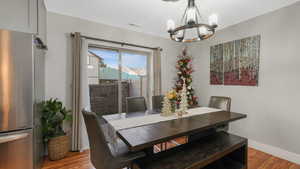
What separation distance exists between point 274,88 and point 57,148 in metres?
3.95

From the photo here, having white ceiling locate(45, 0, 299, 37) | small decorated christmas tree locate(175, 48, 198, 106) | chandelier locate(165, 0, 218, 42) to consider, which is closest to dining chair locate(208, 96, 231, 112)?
small decorated christmas tree locate(175, 48, 198, 106)

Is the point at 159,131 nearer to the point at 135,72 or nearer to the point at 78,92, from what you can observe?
the point at 78,92

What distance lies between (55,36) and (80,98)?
1263 millimetres

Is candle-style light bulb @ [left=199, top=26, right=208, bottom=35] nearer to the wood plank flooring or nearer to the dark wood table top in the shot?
the dark wood table top

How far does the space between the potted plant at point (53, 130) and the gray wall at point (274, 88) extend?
3.48 meters

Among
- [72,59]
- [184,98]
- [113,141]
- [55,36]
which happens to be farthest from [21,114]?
[184,98]

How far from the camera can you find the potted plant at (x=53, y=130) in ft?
7.18

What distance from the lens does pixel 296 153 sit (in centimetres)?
219

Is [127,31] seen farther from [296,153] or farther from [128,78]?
[296,153]

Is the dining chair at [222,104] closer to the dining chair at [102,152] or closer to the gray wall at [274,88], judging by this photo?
the gray wall at [274,88]

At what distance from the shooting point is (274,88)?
243 centimetres

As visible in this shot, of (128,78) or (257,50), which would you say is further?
(128,78)

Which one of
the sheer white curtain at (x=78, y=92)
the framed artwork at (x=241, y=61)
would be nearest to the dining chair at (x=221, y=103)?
the framed artwork at (x=241, y=61)

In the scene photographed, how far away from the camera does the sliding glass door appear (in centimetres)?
307
